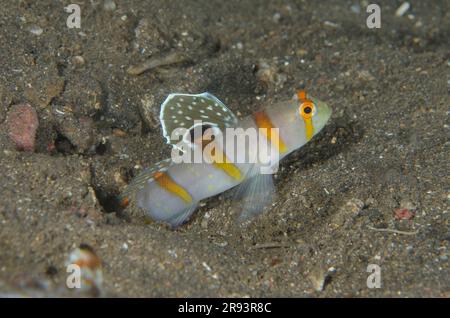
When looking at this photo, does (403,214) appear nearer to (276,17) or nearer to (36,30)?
(276,17)

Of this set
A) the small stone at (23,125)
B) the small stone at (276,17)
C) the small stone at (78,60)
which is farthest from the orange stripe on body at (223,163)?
the small stone at (276,17)

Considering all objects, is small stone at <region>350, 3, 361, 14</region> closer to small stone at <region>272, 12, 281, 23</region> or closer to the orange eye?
small stone at <region>272, 12, 281, 23</region>

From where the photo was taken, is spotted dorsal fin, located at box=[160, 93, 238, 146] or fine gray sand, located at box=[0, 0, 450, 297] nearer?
fine gray sand, located at box=[0, 0, 450, 297]

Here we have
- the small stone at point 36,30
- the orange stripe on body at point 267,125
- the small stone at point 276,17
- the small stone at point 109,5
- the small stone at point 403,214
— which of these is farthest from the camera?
the small stone at point 276,17

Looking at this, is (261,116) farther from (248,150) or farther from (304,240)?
(304,240)

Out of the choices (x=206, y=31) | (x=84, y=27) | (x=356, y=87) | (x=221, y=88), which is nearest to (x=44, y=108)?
(x=84, y=27)

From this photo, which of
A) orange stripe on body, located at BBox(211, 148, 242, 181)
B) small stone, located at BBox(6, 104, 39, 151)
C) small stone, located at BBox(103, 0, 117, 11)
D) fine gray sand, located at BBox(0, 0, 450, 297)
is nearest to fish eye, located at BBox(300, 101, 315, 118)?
fine gray sand, located at BBox(0, 0, 450, 297)

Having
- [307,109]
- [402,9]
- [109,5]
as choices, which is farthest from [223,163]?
[402,9]

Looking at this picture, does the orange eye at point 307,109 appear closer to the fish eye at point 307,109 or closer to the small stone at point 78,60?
the fish eye at point 307,109
